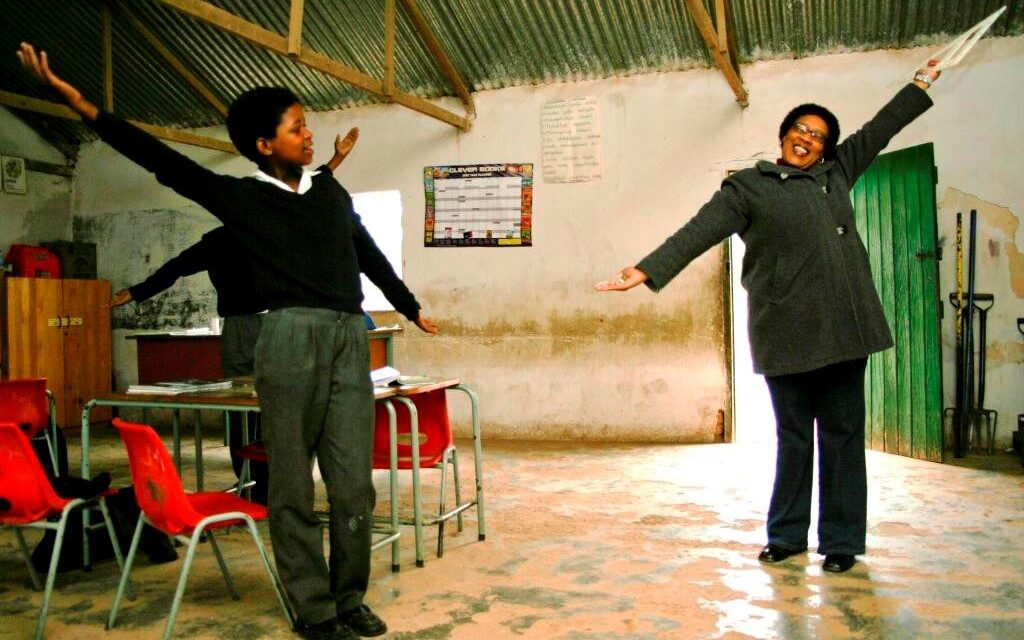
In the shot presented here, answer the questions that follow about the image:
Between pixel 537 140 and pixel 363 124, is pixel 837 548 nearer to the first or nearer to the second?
pixel 537 140

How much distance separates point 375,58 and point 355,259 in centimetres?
471

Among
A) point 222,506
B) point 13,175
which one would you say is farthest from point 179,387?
point 13,175

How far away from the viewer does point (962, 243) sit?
19.2 feet

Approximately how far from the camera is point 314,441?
8.45 feet

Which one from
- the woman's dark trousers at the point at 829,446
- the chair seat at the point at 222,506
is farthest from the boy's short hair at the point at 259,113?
the woman's dark trousers at the point at 829,446

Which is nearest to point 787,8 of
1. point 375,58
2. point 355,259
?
point 375,58

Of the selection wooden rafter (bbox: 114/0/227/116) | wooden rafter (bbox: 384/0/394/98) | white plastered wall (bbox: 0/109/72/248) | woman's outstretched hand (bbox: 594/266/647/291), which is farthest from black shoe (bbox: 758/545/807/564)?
white plastered wall (bbox: 0/109/72/248)

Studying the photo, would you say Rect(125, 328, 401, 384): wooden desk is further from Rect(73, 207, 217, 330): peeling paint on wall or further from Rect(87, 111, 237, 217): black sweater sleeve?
Rect(87, 111, 237, 217): black sweater sleeve

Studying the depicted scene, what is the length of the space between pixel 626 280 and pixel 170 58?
5.85 m

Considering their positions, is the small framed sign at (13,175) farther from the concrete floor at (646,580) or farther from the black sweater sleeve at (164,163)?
the black sweater sleeve at (164,163)

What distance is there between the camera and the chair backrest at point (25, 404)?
4.02 meters

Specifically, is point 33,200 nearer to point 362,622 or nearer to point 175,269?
point 175,269

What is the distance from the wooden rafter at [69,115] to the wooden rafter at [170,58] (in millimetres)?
326

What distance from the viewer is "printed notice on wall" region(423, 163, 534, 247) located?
7012mm
